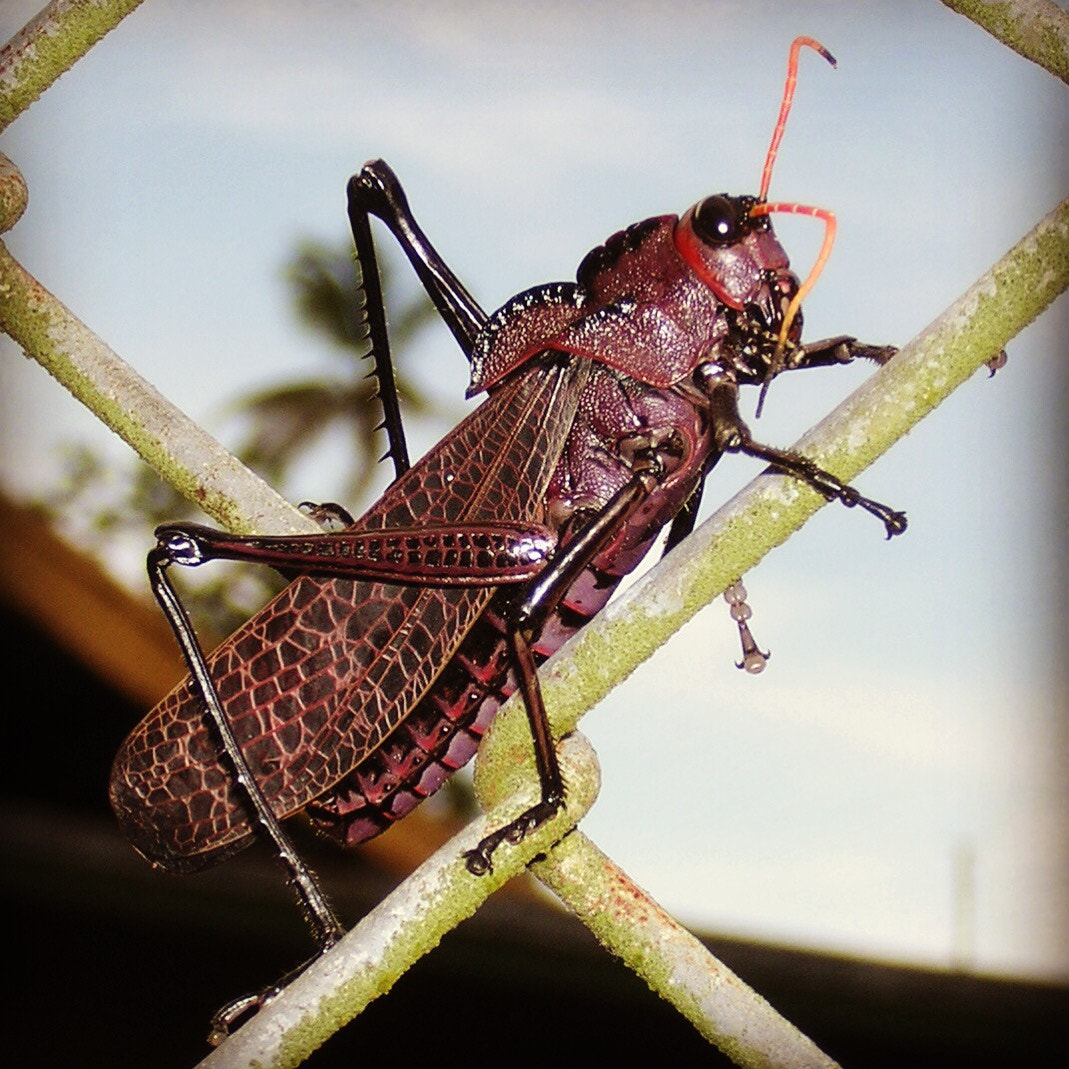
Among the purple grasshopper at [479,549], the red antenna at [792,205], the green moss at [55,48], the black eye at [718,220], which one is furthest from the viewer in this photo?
the black eye at [718,220]

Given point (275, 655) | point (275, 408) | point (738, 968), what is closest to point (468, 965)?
point (738, 968)

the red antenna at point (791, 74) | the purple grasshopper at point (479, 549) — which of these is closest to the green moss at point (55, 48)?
the purple grasshopper at point (479, 549)

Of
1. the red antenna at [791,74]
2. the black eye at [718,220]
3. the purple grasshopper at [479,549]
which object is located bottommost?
the purple grasshopper at [479,549]

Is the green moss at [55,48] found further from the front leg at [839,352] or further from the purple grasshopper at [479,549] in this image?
the front leg at [839,352]

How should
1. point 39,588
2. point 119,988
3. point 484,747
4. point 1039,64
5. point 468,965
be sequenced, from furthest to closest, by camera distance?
1. point 39,588
2. point 119,988
3. point 468,965
4. point 484,747
5. point 1039,64

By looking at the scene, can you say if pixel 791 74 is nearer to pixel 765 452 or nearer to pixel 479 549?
pixel 765 452

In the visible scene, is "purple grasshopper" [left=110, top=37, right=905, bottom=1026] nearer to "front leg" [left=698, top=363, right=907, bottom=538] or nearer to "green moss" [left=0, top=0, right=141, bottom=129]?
"front leg" [left=698, top=363, right=907, bottom=538]

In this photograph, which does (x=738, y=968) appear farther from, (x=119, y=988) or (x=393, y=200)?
(x=393, y=200)

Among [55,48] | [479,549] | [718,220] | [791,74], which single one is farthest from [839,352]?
[55,48]
